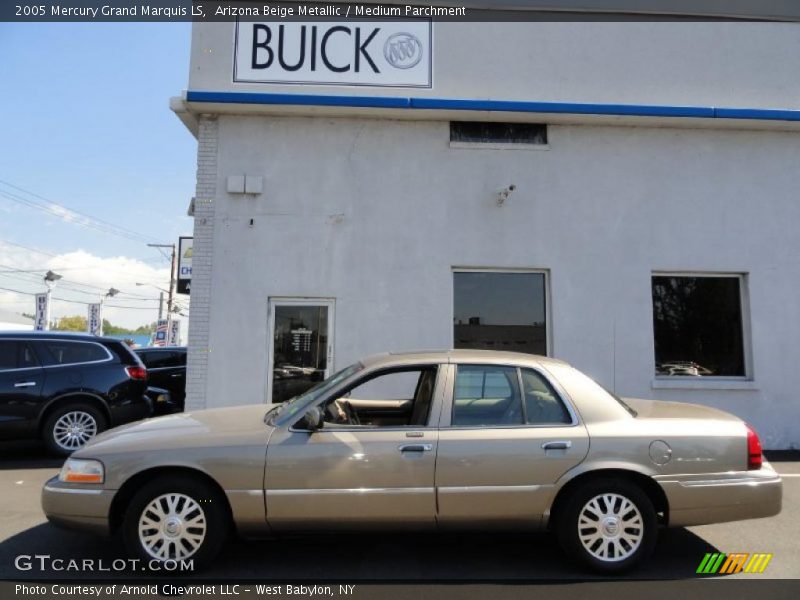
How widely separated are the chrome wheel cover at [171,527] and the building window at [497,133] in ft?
21.5

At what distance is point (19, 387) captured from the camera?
7590mm

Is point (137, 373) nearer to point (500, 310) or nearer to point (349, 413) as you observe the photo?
point (349, 413)

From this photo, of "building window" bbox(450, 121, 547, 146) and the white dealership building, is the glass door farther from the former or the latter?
"building window" bbox(450, 121, 547, 146)

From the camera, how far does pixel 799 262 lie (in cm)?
870

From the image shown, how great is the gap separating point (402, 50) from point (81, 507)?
7486 mm

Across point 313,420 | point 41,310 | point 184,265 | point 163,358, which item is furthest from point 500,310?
point 41,310

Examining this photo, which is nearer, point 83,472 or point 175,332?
point 83,472

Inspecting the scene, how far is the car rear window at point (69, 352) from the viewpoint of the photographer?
7.94m

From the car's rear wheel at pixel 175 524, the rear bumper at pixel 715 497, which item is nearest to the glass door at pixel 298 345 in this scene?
the car's rear wheel at pixel 175 524

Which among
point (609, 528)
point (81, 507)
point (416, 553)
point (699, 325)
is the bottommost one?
point (416, 553)

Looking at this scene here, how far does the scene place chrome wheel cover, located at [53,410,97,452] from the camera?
764cm

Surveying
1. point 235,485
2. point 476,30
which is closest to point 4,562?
point 235,485

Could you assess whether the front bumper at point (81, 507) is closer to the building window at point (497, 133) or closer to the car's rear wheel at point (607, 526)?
the car's rear wheel at point (607, 526)

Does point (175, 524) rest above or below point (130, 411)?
below
